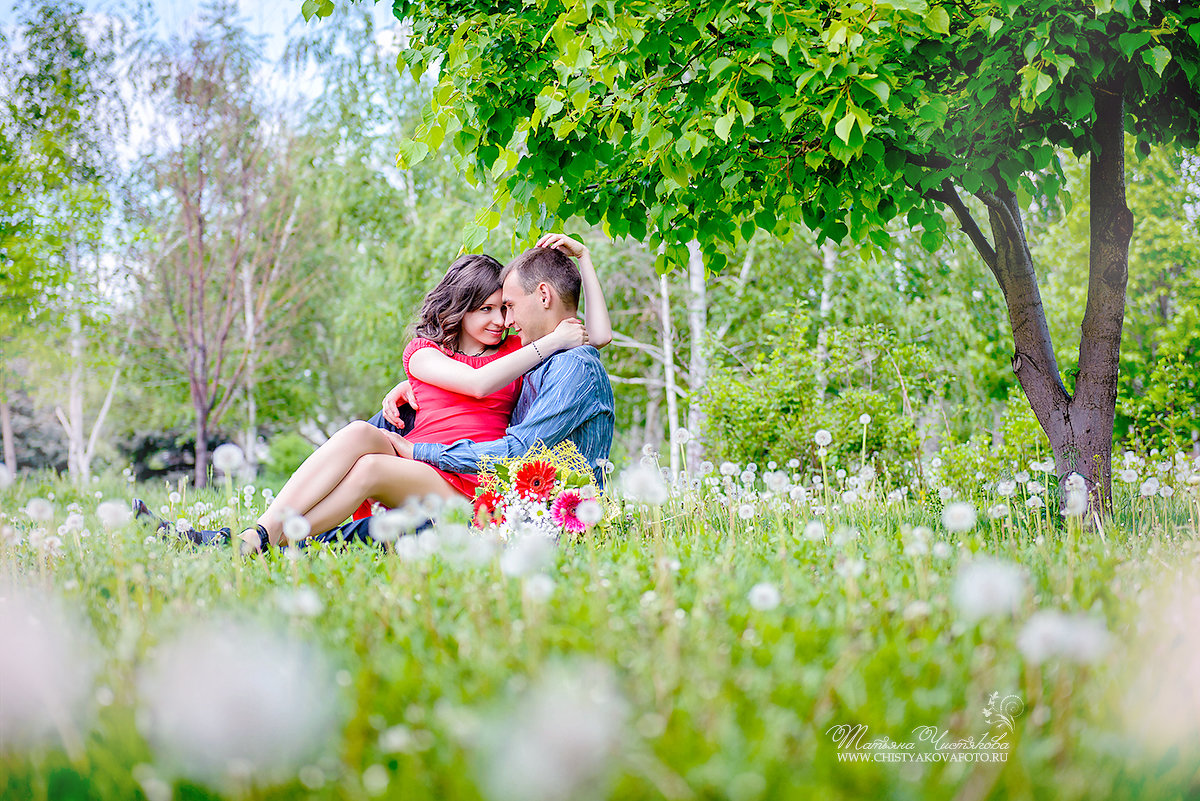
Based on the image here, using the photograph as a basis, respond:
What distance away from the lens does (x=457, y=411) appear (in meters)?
4.12

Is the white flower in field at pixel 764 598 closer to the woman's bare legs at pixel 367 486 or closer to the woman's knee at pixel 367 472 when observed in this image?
the woman's bare legs at pixel 367 486

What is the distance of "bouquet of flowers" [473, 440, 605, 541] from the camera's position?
343 cm

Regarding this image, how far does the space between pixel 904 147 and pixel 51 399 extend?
19.4m

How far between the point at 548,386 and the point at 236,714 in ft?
9.00

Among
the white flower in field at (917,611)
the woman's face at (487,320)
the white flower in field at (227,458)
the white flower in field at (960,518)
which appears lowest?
the white flower in field at (917,611)

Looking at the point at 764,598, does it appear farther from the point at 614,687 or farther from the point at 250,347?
the point at 250,347

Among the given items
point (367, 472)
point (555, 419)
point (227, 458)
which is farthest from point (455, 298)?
point (227, 458)

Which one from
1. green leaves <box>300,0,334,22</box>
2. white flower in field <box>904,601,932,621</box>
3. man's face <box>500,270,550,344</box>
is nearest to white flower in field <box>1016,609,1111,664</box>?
white flower in field <box>904,601,932,621</box>

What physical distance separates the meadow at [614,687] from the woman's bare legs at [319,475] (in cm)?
110

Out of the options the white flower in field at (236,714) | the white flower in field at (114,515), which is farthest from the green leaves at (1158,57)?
the white flower in field at (114,515)

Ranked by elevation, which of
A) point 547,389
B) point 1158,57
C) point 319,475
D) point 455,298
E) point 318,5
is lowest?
point 319,475

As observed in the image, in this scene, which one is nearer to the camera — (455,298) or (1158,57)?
(1158,57)

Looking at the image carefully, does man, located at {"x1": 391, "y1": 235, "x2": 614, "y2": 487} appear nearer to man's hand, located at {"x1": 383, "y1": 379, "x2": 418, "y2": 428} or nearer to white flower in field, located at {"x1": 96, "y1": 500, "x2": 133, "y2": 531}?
man's hand, located at {"x1": 383, "y1": 379, "x2": 418, "y2": 428}

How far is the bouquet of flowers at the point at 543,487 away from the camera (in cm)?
343
